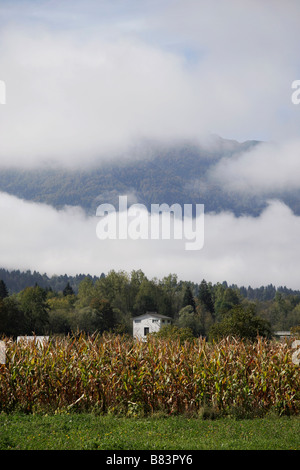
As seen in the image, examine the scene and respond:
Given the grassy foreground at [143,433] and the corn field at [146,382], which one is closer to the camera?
the grassy foreground at [143,433]

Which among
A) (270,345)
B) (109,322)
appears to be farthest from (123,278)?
(270,345)

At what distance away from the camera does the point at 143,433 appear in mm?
9695

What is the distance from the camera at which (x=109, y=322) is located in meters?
85.6

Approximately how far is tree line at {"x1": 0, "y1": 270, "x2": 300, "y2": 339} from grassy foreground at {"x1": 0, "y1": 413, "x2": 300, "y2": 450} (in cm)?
3828

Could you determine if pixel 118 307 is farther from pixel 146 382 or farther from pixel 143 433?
pixel 143 433

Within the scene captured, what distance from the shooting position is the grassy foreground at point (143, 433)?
8594 mm

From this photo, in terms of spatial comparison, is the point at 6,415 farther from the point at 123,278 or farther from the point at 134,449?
the point at 123,278

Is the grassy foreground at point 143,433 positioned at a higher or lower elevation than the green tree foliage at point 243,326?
lower

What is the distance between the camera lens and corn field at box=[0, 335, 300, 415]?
12398mm

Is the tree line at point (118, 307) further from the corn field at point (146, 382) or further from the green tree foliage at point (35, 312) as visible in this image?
the corn field at point (146, 382)

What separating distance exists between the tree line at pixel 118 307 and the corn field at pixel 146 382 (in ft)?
119

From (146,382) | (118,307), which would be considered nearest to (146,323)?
(118,307)

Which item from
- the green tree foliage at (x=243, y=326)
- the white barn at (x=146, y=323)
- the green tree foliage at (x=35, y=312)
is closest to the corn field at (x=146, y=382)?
the green tree foliage at (x=243, y=326)

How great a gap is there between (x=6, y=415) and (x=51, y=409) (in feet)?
3.32
